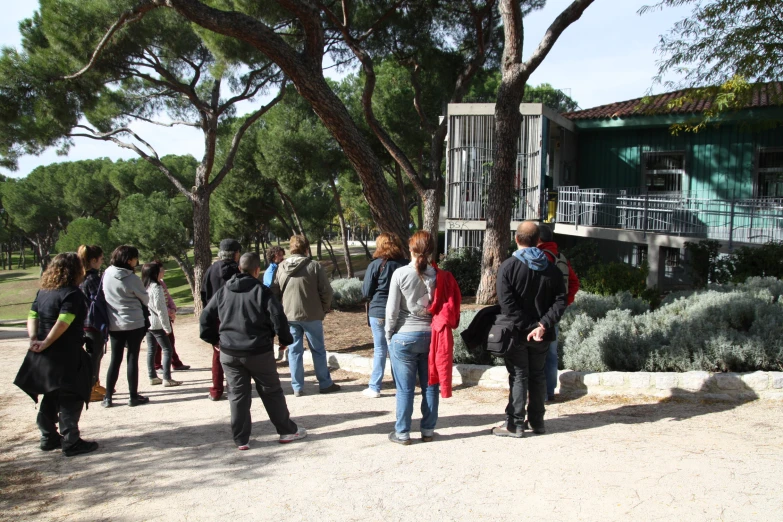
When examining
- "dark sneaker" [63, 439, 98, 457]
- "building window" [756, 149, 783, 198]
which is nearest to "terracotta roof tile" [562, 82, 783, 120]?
"building window" [756, 149, 783, 198]

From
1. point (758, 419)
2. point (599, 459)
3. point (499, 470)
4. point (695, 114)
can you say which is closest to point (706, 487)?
point (599, 459)

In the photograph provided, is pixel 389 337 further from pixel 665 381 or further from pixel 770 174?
pixel 770 174

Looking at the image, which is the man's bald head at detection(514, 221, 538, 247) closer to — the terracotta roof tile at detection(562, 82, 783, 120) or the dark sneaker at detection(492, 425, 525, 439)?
the dark sneaker at detection(492, 425, 525, 439)

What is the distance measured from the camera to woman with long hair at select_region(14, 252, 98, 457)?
4.95m

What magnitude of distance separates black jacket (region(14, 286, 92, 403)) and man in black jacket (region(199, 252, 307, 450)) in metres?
1.21

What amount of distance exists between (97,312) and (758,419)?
6.50 metres

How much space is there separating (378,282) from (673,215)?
10.2 m

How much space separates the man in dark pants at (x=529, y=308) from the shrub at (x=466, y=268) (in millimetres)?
8926

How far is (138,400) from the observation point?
22.0 feet

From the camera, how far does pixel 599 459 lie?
4617 mm

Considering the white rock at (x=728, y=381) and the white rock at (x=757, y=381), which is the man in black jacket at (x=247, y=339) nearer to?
the white rock at (x=728, y=381)

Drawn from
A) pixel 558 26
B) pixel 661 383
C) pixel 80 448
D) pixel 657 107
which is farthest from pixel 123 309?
pixel 657 107

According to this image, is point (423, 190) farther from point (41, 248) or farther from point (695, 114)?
point (41, 248)

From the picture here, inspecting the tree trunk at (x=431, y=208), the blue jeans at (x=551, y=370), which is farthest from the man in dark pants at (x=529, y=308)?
the tree trunk at (x=431, y=208)
